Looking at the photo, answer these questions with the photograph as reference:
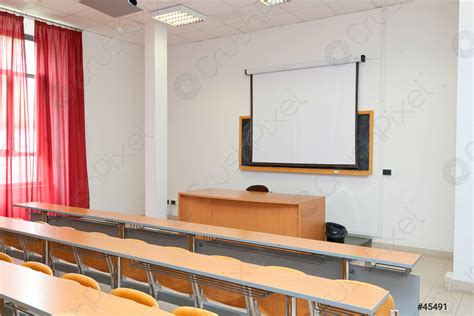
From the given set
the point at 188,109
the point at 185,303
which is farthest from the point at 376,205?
the point at 188,109

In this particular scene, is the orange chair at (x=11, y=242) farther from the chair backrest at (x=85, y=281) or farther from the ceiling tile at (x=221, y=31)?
the ceiling tile at (x=221, y=31)

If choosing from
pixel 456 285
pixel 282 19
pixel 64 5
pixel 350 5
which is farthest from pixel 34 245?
pixel 350 5

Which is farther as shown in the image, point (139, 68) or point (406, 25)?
point (139, 68)

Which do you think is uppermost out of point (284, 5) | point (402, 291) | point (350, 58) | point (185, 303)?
point (284, 5)

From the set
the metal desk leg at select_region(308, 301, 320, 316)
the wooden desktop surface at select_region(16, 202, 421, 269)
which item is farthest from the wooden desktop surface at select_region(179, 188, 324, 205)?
the metal desk leg at select_region(308, 301, 320, 316)

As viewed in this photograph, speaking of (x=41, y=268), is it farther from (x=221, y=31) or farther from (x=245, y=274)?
(x=221, y=31)

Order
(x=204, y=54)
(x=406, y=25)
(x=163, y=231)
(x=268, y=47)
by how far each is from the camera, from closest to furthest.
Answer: (x=163, y=231) → (x=406, y=25) → (x=268, y=47) → (x=204, y=54)

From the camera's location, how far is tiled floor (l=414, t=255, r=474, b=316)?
329 centimetres

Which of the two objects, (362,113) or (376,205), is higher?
(362,113)

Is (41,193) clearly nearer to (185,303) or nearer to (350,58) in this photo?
(185,303)

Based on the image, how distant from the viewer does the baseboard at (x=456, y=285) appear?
3699 mm

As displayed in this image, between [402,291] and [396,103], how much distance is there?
330cm

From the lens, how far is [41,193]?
5.77 meters

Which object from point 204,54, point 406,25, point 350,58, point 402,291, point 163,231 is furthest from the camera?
point 204,54
